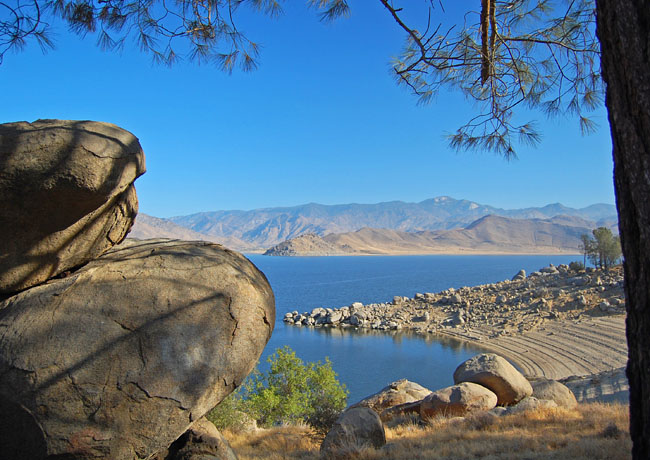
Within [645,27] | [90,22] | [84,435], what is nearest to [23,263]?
[84,435]

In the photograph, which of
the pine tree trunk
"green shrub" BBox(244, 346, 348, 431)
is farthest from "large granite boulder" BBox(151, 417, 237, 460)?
"green shrub" BBox(244, 346, 348, 431)

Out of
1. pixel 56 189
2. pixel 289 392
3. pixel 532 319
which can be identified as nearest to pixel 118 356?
pixel 56 189

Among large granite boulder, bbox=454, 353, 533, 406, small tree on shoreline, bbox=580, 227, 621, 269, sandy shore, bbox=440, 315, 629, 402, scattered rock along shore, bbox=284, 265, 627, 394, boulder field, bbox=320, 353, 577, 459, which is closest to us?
boulder field, bbox=320, 353, 577, 459

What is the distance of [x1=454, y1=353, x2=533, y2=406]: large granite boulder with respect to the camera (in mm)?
12148

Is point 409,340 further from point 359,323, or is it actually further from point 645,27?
point 645,27

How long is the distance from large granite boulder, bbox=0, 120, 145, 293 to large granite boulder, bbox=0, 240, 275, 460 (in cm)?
27

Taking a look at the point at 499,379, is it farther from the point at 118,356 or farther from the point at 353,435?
the point at 118,356

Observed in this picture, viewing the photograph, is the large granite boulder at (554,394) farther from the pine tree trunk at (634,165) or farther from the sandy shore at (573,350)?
the pine tree trunk at (634,165)

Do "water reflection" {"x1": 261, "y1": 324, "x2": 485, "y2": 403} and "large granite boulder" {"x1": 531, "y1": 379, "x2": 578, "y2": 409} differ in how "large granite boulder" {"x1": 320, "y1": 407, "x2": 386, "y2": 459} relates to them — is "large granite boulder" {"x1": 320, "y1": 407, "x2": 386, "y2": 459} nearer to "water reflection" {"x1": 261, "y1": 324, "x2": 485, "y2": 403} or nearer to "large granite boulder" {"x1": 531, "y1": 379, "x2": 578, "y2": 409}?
"large granite boulder" {"x1": 531, "y1": 379, "x2": 578, "y2": 409}

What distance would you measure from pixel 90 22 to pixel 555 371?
27018 millimetres

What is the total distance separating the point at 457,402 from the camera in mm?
10719

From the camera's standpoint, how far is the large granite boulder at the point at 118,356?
13.1ft

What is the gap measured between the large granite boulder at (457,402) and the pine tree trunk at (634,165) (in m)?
8.63

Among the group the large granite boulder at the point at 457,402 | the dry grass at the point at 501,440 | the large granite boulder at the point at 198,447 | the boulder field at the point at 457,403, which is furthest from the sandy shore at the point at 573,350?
the large granite boulder at the point at 198,447
